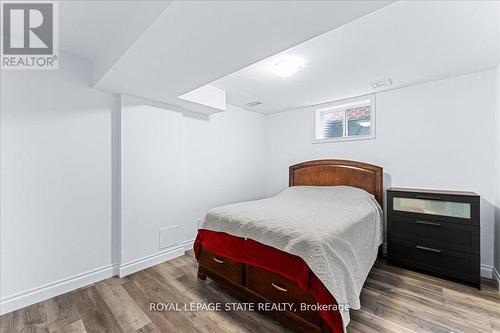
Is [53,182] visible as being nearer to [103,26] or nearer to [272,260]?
[103,26]

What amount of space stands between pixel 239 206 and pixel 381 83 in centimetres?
237

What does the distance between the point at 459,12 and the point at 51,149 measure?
3.50 meters

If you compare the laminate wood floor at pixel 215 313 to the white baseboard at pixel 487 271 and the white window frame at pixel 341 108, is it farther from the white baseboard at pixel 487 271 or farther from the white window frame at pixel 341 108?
the white window frame at pixel 341 108

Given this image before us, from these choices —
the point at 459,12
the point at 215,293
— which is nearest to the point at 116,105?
the point at 215,293

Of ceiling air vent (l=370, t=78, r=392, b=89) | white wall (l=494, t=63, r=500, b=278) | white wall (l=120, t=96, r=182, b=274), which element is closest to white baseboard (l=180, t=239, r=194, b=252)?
white wall (l=120, t=96, r=182, b=274)

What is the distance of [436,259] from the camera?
2.30m

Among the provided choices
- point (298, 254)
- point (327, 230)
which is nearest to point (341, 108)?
point (327, 230)

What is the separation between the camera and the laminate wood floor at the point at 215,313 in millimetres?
1609

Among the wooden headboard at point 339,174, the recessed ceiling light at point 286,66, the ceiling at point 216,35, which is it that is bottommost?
the wooden headboard at point 339,174

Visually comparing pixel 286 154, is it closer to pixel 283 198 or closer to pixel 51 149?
pixel 283 198

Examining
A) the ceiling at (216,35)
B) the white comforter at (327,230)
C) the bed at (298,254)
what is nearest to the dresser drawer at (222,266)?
the bed at (298,254)

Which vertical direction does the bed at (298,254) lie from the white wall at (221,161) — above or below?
below

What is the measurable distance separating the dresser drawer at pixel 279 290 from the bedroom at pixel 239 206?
0.04ft

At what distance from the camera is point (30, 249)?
1934 mm
